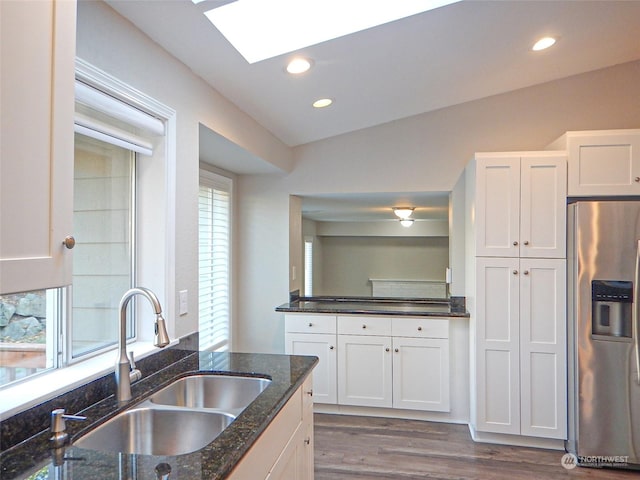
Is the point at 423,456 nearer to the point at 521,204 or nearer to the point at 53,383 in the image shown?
the point at 521,204

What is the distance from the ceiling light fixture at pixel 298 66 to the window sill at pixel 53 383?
159 cm

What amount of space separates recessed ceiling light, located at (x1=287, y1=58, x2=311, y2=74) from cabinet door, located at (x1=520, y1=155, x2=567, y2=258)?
1675 mm

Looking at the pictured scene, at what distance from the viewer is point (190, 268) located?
2170mm

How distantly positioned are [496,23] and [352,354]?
2.55 meters

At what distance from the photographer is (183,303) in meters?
2.10

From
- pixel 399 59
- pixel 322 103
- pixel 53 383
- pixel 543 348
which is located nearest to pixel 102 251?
pixel 53 383

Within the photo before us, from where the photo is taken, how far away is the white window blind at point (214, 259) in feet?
10.7

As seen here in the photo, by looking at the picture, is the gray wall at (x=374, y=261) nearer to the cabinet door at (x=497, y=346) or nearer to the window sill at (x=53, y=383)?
the cabinet door at (x=497, y=346)

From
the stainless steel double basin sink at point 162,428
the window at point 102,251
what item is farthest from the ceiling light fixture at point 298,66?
the stainless steel double basin sink at point 162,428

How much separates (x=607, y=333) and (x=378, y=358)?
5.29 ft

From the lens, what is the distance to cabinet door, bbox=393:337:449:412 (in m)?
3.38

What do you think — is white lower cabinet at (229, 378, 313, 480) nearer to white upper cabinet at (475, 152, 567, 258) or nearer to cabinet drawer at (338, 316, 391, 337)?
cabinet drawer at (338, 316, 391, 337)

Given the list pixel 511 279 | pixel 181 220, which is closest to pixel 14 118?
pixel 181 220

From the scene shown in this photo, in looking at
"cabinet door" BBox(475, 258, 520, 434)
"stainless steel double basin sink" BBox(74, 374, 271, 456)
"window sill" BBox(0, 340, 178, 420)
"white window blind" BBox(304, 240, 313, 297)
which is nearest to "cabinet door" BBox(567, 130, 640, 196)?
"cabinet door" BBox(475, 258, 520, 434)
